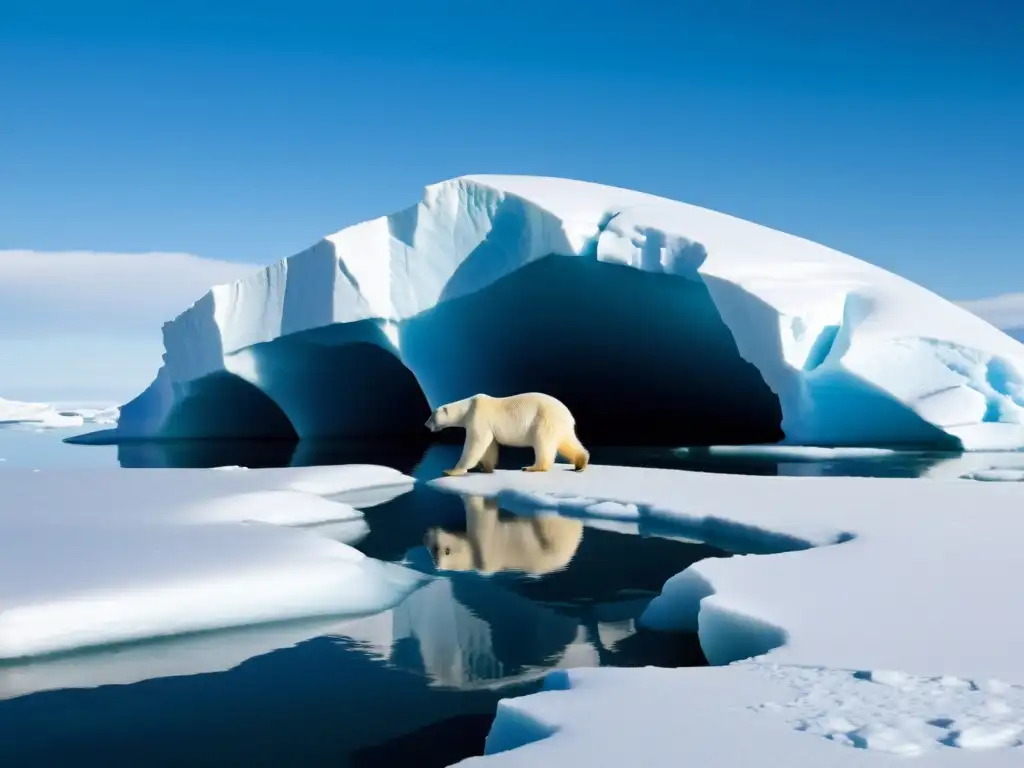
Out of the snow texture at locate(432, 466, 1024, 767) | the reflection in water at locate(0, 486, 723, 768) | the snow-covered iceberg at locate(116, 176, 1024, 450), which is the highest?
the snow-covered iceberg at locate(116, 176, 1024, 450)

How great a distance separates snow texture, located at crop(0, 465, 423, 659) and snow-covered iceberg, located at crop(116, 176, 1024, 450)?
7.99 metres

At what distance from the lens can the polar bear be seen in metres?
9.12

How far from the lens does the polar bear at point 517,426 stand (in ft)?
29.9

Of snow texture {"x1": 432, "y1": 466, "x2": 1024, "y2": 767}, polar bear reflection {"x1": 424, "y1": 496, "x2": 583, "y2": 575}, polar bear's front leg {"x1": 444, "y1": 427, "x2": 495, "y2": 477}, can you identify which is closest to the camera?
snow texture {"x1": 432, "y1": 466, "x2": 1024, "y2": 767}

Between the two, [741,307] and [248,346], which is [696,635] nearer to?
[741,307]

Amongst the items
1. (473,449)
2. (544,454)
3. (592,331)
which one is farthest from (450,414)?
(592,331)

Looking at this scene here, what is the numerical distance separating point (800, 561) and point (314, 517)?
333 cm

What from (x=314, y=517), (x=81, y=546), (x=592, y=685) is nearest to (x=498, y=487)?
(x=314, y=517)

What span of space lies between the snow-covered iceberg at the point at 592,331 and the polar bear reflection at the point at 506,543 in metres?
6.62

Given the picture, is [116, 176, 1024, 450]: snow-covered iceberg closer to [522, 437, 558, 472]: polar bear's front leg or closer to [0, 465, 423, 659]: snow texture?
[522, 437, 558, 472]: polar bear's front leg

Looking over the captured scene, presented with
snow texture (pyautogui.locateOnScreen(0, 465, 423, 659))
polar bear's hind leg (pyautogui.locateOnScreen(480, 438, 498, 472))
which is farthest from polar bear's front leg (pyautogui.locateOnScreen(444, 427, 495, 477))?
snow texture (pyautogui.locateOnScreen(0, 465, 423, 659))

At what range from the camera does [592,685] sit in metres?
2.39

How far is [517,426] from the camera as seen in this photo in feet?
30.5

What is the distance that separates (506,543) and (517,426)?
146 inches
